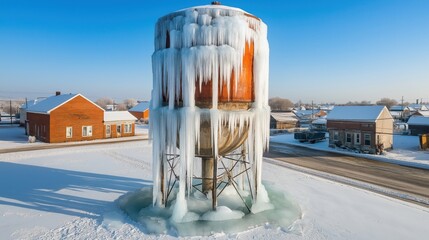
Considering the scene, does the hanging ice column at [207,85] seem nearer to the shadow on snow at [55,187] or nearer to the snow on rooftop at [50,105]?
the shadow on snow at [55,187]

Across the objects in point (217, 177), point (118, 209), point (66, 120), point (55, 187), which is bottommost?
point (118, 209)

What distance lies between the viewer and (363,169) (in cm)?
1920

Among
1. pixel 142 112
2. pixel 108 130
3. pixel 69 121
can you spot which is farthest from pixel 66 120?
pixel 142 112

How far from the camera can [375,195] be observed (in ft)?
43.4

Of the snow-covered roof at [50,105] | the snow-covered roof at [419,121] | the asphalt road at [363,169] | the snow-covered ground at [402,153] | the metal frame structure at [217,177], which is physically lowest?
the asphalt road at [363,169]

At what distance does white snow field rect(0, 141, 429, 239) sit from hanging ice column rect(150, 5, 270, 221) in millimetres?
2738

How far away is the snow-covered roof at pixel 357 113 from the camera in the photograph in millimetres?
26163

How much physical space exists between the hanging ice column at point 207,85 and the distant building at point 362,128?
781 inches

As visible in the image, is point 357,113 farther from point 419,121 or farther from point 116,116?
point 116,116

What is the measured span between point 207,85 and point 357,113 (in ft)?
77.2

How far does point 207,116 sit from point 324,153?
19583 millimetres

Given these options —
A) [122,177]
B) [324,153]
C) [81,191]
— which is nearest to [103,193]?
[81,191]

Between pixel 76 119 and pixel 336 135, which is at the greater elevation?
pixel 76 119

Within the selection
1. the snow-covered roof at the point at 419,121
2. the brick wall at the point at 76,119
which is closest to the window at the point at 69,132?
the brick wall at the point at 76,119
